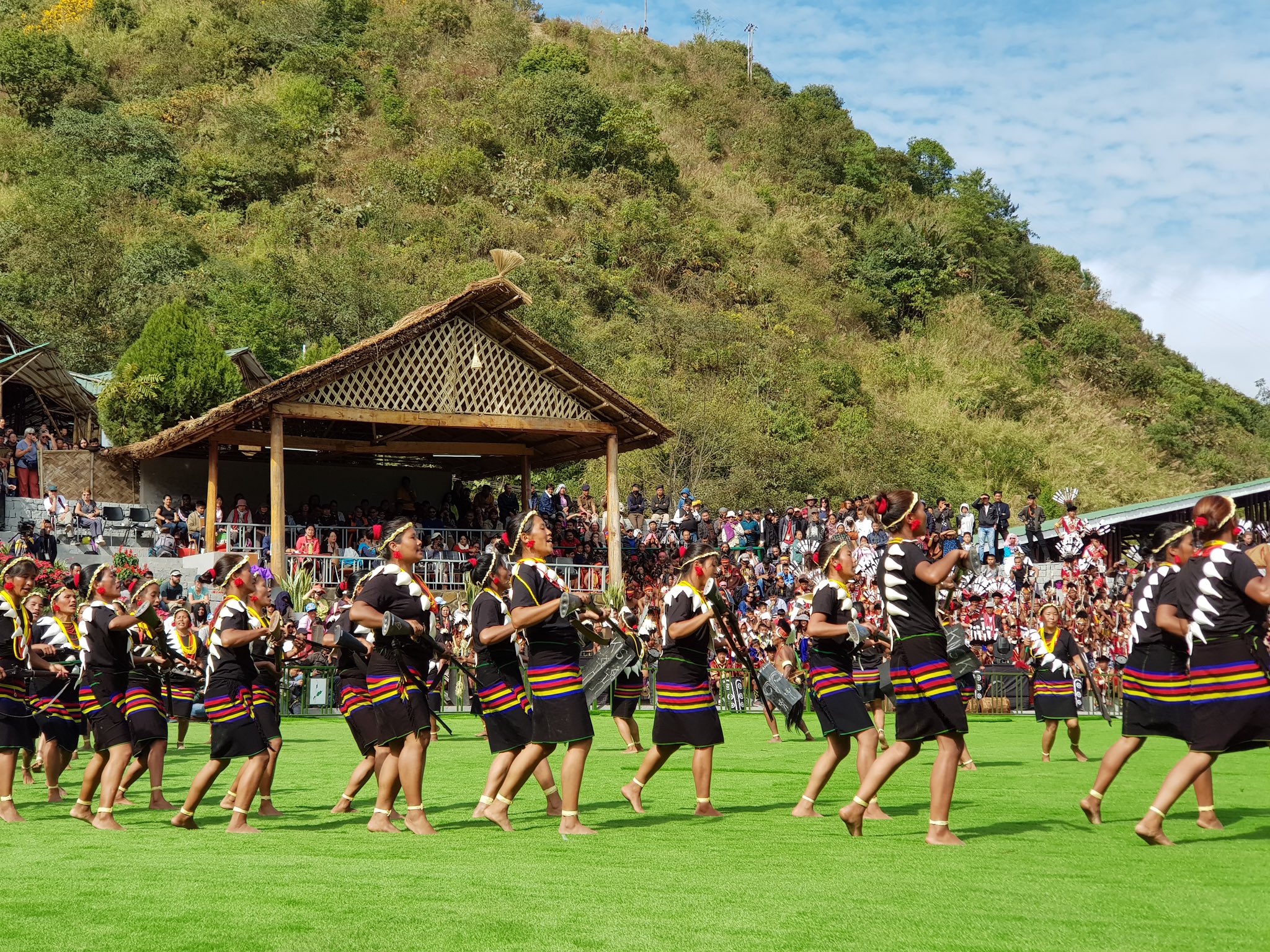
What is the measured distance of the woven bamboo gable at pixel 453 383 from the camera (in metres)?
23.8

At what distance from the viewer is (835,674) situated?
30.2 ft

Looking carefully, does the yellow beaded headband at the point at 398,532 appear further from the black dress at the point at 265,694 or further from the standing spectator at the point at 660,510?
the standing spectator at the point at 660,510

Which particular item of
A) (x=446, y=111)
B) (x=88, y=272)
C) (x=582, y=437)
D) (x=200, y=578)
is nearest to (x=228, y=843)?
(x=200, y=578)

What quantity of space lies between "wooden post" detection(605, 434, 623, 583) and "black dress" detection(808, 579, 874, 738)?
52.8ft

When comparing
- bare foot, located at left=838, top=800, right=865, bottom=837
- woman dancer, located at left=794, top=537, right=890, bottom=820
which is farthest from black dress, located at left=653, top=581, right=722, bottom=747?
bare foot, located at left=838, top=800, right=865, bottom=837

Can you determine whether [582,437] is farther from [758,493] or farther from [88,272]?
[88,272]

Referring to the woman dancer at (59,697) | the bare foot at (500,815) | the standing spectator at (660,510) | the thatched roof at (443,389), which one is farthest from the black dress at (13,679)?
the standing spectator at (660,510)

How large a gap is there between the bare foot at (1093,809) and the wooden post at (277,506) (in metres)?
16.8

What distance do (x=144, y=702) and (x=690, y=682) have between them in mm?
3934

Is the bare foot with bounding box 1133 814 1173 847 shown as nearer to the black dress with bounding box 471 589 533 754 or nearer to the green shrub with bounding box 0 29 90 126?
the black dress with bounding box 471 589 533 754

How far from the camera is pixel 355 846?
25.0ft

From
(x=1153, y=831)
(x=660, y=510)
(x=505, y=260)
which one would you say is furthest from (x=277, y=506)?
(x=1153, y=831)

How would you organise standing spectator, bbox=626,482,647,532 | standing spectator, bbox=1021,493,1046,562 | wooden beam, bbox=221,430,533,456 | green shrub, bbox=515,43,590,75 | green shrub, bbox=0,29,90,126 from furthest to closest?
green shrub, bbox=515,43,590,75 → green shrub, bbox=0,29,90,126 → standing spectator, bbox=626,482,647,532 → standing spectator, bbox=1021,493,1046,562 → wooden beam, bbox=221,430,533,456

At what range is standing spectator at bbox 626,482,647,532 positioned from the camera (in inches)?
1176
